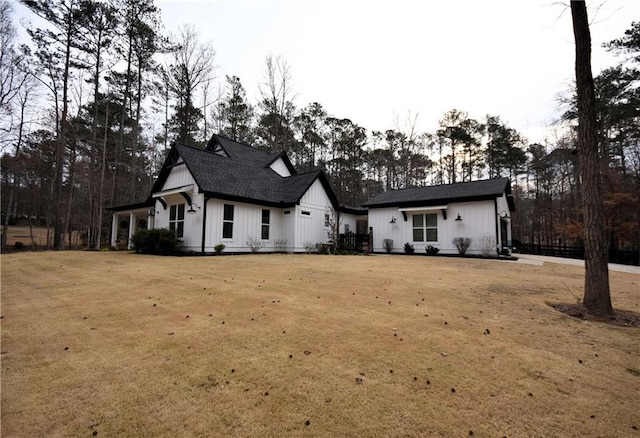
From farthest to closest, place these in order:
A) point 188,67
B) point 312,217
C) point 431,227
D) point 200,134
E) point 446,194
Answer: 1. point 200,134
2. point 188,67
3. point 312,217
4. point 431,227
5. point 446,194

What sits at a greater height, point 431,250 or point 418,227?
point 418,227

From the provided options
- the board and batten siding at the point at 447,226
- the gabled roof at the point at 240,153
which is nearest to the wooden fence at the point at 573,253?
the board and batten siding at the point at 447,226

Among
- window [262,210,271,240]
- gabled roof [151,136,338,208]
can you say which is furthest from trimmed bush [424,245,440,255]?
window [262,210,271,240]

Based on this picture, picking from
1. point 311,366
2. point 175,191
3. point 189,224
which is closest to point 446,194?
point 189,224

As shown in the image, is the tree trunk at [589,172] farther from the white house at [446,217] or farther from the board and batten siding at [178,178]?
the board and batten siding at [178,178]

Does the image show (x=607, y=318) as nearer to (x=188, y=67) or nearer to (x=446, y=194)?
(x=446, y=194)

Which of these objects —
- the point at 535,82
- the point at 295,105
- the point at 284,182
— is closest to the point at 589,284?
the point at 535,82

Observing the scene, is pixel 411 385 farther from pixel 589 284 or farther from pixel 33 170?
pixel 33 170

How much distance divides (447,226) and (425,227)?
49.0 inches

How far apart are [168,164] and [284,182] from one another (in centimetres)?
659

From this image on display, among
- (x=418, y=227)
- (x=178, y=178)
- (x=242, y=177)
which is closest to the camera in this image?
(x=178, y=178)

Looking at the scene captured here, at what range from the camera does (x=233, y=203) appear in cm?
1484

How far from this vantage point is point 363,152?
105 feet

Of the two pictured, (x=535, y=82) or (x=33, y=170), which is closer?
(x=535, y=82)
